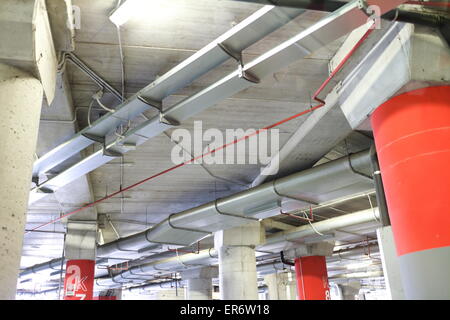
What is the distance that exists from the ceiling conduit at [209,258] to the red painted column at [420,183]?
201 inches

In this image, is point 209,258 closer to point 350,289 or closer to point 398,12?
point 398,12

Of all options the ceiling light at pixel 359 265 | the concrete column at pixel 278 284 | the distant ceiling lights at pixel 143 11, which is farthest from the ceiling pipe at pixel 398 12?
the concrete column at pixel 278 284

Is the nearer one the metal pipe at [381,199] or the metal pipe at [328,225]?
the metal pipe at [381,199]

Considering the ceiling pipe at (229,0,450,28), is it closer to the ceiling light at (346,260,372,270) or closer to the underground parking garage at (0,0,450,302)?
the underground parking garage at (0,0,450,302)

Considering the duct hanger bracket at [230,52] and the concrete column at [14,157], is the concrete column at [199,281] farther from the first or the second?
the concrete column at [14,157]

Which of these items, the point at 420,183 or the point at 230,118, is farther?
the point at 230,118

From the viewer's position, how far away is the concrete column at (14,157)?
8.86ft

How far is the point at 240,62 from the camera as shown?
12.3ft

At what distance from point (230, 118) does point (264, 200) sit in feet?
A: 5.24

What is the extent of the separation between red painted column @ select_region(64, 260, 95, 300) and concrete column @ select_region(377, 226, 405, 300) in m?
6.78

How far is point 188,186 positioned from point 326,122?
3.93m

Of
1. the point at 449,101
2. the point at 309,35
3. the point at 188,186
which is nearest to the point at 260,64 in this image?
the point at 309,35

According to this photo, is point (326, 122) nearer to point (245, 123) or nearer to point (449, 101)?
point (245, 123)

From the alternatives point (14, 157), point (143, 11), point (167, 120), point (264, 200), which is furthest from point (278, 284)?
point (14, 157)
